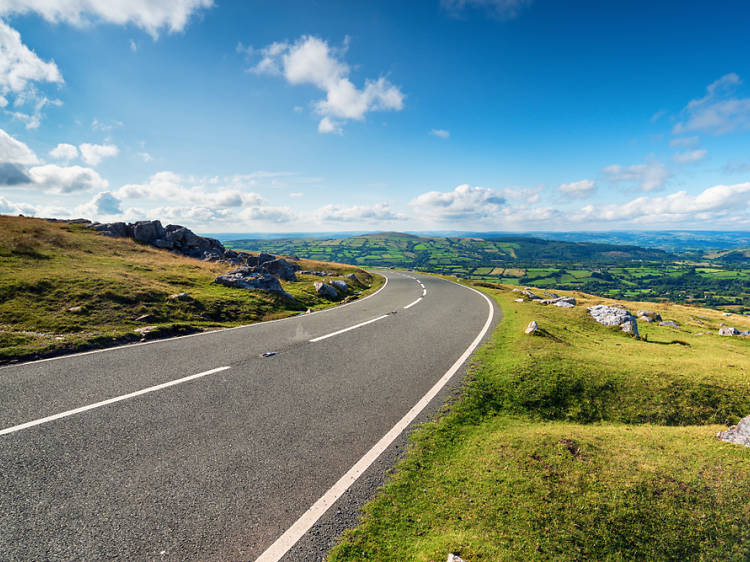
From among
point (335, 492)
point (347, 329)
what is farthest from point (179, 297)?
point (335, 492)

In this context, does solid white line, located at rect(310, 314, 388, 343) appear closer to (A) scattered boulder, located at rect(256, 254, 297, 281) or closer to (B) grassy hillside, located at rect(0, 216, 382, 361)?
(B) grassy hillside, located at rect(0, 216, 382, 361)

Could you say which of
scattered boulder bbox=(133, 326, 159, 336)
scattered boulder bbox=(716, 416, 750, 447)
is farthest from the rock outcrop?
scattered boulder bbox=(133, 326, 159, 336)

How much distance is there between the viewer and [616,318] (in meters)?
15.4

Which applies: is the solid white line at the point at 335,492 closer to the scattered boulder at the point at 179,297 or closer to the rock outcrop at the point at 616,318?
the rock outcrop at the point at 616,318

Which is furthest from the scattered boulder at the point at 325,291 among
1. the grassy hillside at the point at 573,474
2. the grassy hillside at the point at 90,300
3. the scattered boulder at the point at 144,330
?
the grassy hillside at the point at 573,474

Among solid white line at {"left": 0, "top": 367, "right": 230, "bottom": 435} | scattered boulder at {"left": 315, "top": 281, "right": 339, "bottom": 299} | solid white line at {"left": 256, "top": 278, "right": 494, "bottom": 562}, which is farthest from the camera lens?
scattered boulder at {"left": 315, "top": 281, "right": 339, "bottom": 299}

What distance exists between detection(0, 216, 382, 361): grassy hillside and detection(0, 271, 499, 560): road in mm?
2453

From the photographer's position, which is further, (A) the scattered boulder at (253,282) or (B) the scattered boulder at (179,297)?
(A) the scattered boulder at (253,282)

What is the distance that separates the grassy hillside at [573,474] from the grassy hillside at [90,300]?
463 inches

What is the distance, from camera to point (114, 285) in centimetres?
1591

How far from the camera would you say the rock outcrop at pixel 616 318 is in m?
14.5

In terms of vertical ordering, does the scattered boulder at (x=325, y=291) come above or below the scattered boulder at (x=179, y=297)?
below

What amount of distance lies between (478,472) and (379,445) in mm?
1641

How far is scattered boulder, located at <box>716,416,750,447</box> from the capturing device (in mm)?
5164
